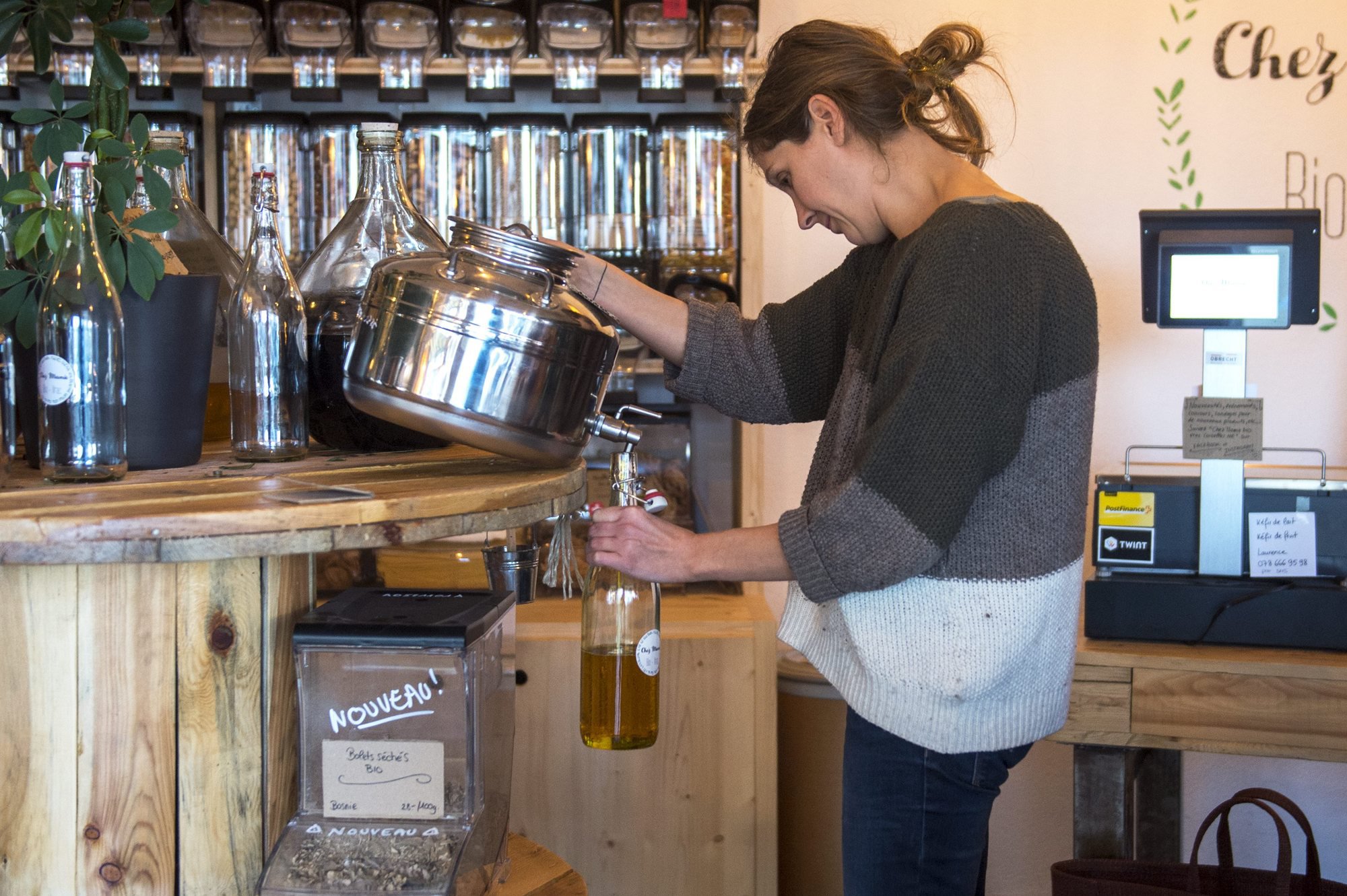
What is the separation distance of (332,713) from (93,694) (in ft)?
0.66

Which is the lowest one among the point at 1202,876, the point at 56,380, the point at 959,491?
the point at 1202,876

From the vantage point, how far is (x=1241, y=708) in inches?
69.6

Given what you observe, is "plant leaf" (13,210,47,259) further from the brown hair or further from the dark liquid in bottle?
the brown hair

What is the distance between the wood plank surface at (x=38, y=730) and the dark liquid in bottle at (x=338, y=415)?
0.37 m

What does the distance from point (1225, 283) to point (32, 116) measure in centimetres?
155

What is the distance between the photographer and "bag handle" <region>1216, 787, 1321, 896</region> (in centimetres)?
167

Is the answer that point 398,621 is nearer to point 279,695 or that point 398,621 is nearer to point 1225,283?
point 279,695

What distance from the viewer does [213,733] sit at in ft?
3.68

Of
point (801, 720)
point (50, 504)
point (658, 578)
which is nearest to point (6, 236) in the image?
point (50, 504)

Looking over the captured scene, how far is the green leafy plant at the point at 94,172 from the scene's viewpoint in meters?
1.13

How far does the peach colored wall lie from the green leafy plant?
1.64 metres

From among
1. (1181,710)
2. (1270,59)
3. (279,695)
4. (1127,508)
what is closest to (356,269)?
(279,695)

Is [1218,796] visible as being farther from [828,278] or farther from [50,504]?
[50,504]

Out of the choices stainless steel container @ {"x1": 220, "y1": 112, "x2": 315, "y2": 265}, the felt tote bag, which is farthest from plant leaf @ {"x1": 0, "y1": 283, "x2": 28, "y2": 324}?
the felt tote bag
